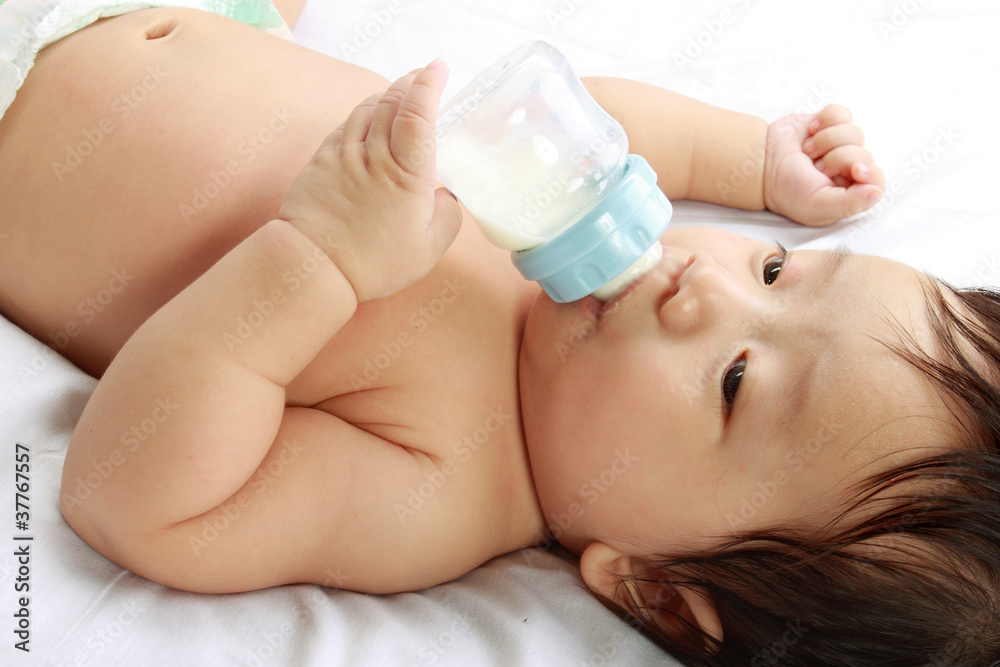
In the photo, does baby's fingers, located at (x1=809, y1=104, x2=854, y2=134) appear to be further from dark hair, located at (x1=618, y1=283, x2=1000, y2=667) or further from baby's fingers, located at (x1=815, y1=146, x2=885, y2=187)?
dark hair, located at (x1=618, y1=283, x2=1000, y2=667)

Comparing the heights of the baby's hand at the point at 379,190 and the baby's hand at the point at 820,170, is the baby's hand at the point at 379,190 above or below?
above

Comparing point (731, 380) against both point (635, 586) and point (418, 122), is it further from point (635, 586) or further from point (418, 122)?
point (418, 122)

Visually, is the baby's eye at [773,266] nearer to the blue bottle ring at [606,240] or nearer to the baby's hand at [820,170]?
the blue bottle ring at [606,240]

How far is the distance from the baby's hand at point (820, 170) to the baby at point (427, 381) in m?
0.48

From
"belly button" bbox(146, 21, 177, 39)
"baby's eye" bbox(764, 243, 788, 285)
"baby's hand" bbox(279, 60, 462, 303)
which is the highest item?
"belly button" bbox(146, 21, 177, 39)

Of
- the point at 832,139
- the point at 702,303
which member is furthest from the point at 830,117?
the point at 702,303

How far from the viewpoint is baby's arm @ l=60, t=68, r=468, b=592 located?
3.39ft

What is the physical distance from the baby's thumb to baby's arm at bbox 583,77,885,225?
662 millimetres

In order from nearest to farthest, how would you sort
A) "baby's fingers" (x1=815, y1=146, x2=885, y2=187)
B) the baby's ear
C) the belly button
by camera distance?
the baby's ear < the belly button < "baby's fingers" (x1=815, y1=146, x2=885, y2=187)

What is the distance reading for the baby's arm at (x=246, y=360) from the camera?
103 centimetres

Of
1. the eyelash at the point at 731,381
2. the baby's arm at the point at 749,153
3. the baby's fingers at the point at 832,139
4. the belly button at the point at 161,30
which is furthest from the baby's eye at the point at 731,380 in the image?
the belly button at the point at 161,30

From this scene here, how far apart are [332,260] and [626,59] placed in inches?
48.2

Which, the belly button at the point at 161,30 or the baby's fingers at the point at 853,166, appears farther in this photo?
the baby's fingers at the point at 853,166

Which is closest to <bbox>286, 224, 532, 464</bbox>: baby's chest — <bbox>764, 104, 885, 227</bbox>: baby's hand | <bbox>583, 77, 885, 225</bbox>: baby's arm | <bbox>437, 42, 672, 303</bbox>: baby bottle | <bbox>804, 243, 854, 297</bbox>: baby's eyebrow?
<bbox>437, 42, 672, 303</bbox>: baby bottle
